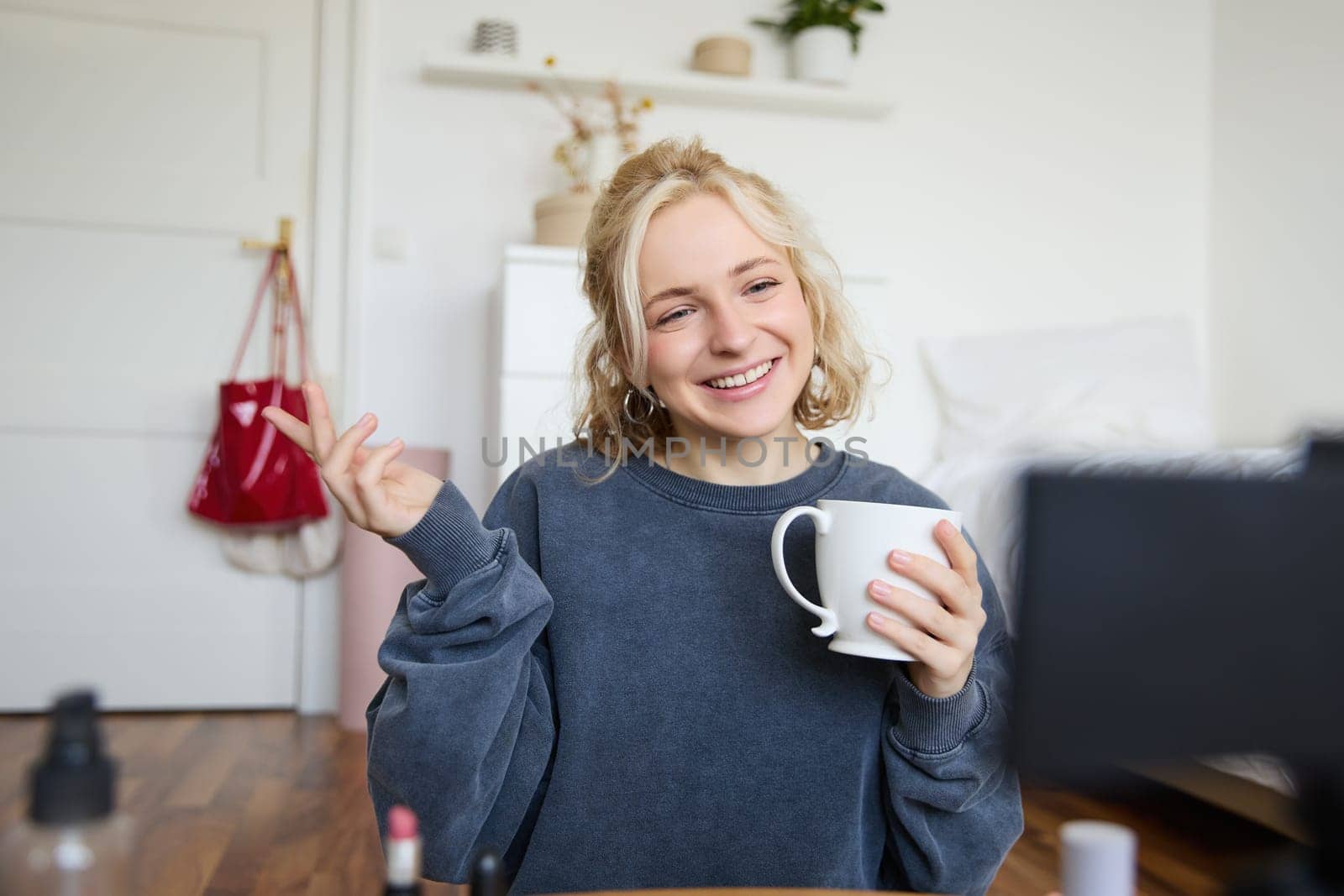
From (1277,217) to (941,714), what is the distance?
283 cm

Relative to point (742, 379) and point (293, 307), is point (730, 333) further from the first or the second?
point (293, 307)

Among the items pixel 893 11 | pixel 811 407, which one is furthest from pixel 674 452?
pixel 893 11

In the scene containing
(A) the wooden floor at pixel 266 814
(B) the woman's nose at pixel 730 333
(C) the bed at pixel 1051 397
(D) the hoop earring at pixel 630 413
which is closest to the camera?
(B) the woman's nose at pixel 730 333

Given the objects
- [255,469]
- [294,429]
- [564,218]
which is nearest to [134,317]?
[255,469]

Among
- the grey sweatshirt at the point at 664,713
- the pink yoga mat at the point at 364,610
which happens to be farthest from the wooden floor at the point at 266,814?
the grey sweatshirt at the point at 664,713

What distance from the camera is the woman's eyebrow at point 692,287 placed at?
994mm

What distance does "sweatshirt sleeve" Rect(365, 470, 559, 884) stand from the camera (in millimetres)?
730

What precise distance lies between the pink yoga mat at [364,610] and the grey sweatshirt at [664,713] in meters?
1.69

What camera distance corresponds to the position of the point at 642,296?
3.32ft

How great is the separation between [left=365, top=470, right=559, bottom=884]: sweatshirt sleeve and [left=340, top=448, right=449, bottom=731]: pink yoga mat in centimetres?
184

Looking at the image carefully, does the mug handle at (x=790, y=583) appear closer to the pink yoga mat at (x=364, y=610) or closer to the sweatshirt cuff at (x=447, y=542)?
the sweatshirt cuff at (x=447, y=542)

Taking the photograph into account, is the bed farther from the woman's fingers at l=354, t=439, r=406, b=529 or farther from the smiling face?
the woman's fingers at l=354, t=439, r=406, b=529

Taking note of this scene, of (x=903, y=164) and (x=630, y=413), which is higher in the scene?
(x=903, y=164)

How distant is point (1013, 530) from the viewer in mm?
373
